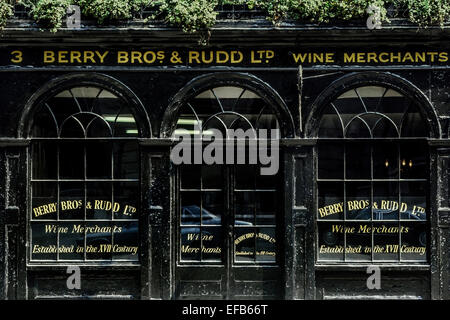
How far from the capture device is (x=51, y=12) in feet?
26.2

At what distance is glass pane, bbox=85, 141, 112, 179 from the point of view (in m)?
8.33

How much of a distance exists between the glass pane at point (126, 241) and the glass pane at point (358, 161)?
12.0 feet

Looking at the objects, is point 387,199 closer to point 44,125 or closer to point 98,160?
point 98,160

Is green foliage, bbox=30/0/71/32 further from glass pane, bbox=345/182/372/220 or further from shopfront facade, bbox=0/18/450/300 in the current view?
glass pane, bbox=345/182/372/220

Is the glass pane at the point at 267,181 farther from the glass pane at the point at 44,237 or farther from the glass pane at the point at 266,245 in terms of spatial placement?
the glass pane at the point at 44,237

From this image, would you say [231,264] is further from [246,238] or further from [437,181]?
[437,181]

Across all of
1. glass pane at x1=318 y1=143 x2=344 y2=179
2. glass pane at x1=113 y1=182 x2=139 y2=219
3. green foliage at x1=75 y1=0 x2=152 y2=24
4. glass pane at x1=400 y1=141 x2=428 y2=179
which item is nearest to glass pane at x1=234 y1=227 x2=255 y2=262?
glass pane at x1=318 y1=143 x2=344 y2=179

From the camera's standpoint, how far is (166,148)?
8.29 m

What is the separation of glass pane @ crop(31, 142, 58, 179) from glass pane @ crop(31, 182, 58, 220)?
5.9 inches

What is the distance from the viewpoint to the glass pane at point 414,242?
8242 mm

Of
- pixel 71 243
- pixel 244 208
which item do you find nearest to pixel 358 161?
pixel 244 208

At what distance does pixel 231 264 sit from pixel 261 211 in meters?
1.01

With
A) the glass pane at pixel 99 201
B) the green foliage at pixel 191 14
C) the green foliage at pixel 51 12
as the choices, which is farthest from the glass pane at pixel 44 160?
the green foliage at pixel 191 14

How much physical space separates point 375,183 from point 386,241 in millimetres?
972
